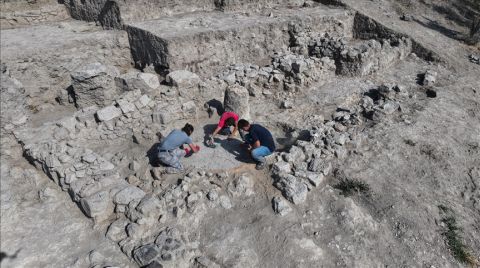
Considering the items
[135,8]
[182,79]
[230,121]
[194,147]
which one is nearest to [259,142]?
[230,121]

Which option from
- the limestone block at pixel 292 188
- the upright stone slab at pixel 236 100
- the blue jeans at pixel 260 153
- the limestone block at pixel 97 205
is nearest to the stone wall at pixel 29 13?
the upright stone slab at pixel 236 100

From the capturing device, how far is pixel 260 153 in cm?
663

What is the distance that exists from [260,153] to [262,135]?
1.14 ft

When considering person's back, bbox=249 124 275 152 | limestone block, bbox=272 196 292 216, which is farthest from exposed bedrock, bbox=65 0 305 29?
limestone block, bbox=272 196 292 216

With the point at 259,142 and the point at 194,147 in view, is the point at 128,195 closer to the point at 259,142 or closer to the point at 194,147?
the point at 194,147

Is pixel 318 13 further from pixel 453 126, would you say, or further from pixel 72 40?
pixel 72 40

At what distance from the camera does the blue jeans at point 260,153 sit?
6605 millimetres

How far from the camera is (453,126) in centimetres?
814

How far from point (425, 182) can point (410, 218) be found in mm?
1073

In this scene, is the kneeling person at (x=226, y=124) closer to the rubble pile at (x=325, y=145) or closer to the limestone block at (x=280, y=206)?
the rubble pile at (x=325, y=145)

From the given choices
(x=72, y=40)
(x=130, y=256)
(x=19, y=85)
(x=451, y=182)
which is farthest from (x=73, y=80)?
(x=451, y=182)

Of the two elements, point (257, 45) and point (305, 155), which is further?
point (257, 45)

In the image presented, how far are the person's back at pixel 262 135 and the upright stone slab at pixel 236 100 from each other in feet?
4.29

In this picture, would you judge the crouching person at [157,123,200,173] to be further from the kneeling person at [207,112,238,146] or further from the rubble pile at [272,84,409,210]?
the rubble pile at [272,84,409,210]
